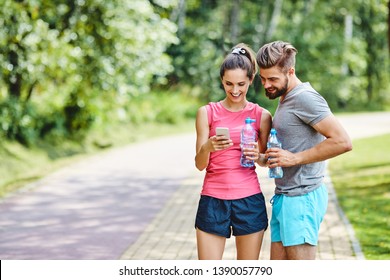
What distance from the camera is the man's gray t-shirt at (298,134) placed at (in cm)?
402

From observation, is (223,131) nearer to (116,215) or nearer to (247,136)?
(247,136)

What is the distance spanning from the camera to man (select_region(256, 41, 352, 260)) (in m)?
3.95

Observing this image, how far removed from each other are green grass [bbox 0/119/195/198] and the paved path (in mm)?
483

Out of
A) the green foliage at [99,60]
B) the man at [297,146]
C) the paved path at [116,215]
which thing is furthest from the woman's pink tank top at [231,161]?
the green foliage at [99,60]

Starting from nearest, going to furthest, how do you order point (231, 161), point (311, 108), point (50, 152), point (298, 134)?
point (311, 108)
point (298, 134)
point (231, 161)
point (50, 152)

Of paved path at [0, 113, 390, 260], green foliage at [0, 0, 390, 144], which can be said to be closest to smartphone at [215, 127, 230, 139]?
paved path at [0, 113, 390, 260]

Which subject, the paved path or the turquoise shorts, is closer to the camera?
the turquoise shorts

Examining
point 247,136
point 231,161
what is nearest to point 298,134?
point 247,136

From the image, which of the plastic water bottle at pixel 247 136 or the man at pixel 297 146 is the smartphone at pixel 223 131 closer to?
the plastic water bottle at pixel 247 136

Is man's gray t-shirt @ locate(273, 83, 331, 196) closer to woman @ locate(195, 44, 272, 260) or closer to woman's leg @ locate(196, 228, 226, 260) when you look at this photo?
woman @ locate(195, 44, 272, 260)

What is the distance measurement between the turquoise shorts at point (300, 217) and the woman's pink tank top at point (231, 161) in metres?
0.27

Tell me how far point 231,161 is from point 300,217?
533 millimetres

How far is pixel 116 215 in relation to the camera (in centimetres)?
1008

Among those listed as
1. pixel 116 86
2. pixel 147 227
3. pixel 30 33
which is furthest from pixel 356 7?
pixel 147 227
